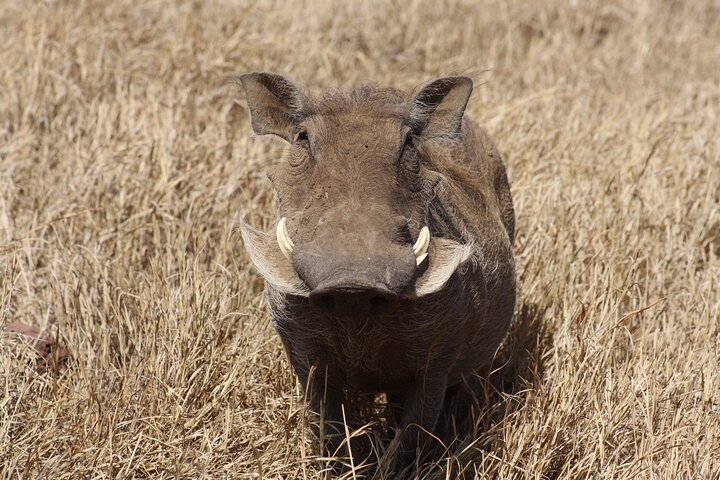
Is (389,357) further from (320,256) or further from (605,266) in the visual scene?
(605,266)

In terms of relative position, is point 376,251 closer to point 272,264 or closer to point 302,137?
point 272,264

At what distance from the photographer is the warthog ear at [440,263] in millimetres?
3078

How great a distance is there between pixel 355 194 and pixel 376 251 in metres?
0.25

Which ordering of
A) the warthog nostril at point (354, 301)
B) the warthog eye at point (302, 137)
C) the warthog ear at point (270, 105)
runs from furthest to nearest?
1. the warthog ear at point (270, 105)
2. the warthog eye at point (302, 137)
3. the warthog nostril at point (354, 301)

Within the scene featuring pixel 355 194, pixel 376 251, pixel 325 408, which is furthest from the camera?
pixel 325 408

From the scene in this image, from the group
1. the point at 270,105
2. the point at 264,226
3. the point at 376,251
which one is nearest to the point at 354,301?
the point at 376,251

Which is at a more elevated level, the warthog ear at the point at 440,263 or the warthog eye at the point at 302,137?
the warthog eye at the point at 302,137

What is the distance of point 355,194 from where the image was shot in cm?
303

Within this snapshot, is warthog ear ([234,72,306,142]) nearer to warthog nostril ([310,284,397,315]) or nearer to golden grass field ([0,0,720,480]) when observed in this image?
golden grass field ([0,0,720,480])

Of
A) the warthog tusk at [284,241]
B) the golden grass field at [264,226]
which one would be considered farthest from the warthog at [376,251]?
the golden grass field at [264,226]

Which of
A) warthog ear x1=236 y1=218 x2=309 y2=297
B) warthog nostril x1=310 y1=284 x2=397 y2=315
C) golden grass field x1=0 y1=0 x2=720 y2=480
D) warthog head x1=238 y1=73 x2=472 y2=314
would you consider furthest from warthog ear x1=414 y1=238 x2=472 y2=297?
golden grass field x1=0 y1=0 x2=720 y2=480

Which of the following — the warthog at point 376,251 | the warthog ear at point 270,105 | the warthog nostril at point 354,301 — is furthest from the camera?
the warthog ear at point 270,105

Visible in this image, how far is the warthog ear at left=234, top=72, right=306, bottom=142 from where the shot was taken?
11.7ft

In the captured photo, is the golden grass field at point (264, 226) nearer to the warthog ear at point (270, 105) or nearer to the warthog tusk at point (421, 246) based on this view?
the warthog ear at point (270, 105)
